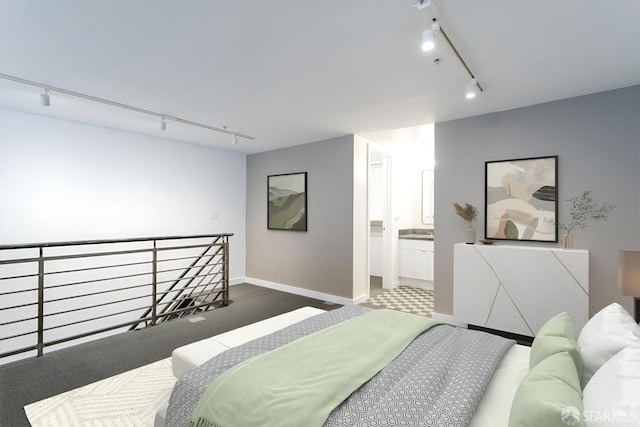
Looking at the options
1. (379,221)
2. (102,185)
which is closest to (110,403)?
(102,185)

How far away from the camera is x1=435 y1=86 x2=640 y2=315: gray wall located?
2766mm

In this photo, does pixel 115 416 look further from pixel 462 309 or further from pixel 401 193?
pixel 401 193

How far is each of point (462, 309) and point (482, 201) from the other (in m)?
1.22

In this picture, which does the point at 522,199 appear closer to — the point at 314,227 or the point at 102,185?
the point at 314,227

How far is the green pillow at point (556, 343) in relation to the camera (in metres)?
1.26

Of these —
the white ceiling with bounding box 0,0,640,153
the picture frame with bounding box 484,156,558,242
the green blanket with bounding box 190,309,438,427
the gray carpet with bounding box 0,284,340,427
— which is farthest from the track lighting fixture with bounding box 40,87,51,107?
the picture frame with bounding box 484,156,558,242

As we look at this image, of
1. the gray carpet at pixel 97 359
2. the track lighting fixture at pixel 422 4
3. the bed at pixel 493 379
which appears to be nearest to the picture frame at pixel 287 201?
the gray carpet at pixel 97 359

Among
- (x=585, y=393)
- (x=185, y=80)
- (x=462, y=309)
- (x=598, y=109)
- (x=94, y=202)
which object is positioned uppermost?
(x=185, y=80)

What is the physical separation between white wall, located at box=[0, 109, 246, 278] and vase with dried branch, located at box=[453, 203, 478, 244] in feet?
13.0

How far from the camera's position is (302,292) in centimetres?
502

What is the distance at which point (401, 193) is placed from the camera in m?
5.88

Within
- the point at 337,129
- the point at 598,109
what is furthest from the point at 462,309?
the point at 337,129

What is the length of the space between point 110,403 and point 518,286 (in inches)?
139

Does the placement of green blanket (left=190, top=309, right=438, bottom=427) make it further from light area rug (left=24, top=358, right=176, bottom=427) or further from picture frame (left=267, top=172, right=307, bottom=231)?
picture frame (left=267, top=172, right=307, bottom=231)
